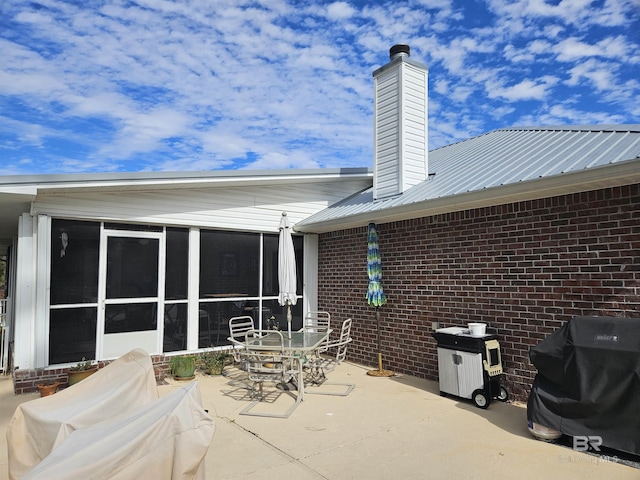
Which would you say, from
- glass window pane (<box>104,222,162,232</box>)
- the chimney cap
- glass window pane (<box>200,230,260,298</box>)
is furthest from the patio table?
the chimney cap

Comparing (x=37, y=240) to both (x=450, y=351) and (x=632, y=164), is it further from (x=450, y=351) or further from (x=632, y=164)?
(x=632, y=164)

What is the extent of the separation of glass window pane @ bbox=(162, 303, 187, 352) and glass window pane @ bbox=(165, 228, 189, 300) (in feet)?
0.63

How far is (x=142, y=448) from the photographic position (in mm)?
2197

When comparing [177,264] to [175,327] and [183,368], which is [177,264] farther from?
[183,368]

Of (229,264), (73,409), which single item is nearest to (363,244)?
(229,264)

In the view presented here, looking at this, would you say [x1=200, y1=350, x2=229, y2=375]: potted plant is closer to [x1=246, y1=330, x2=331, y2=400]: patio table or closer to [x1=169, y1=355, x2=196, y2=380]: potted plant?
[x1=169, y1=355, x2=196, y2=380]: potted plant

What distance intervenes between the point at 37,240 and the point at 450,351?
6164 millimetres

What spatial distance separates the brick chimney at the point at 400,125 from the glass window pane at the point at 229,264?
2.75 m

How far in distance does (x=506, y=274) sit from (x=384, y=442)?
2837 millimetres

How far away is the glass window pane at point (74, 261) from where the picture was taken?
22.0 feet

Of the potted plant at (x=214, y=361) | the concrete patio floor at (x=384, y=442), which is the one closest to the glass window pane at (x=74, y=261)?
the concrete patio floor at (x=384, y=442)

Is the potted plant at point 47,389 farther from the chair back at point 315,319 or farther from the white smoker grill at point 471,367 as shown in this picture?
the white smoker grill at point 471,367

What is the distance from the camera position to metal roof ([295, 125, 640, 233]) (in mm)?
4703

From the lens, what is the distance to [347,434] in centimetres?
463
